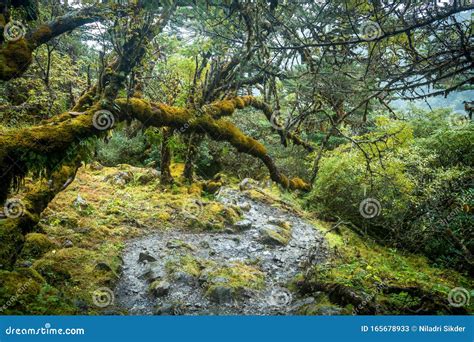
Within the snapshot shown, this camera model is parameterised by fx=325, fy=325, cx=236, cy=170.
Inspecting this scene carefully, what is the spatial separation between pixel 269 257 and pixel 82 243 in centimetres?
408

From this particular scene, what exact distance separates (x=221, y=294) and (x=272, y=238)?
11.3 feet

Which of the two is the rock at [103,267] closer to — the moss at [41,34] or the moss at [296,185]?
the moss at [41,34]

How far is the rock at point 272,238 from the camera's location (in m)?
8.52

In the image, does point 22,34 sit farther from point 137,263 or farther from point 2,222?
point 137,263

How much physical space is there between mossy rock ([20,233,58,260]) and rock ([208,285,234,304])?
306 cm

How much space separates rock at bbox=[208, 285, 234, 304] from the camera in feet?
17.3

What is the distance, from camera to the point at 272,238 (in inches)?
336

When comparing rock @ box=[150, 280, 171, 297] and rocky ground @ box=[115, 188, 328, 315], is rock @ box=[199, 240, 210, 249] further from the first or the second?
rock @ box=[150, 280, 171, 297]

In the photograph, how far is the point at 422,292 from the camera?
545 cm

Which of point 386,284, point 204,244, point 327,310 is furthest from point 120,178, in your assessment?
point 386,284

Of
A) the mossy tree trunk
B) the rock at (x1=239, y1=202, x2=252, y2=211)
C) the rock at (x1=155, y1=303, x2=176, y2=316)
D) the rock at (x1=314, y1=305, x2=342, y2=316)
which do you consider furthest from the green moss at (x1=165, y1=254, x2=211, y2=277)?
the mossy tree trunk

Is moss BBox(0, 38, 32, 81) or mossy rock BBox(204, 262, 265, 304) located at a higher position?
moss BBox(0, 38, 32, 81)

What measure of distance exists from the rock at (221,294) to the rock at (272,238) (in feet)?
10.8

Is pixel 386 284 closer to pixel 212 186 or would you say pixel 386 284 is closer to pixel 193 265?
pixel 193 265
